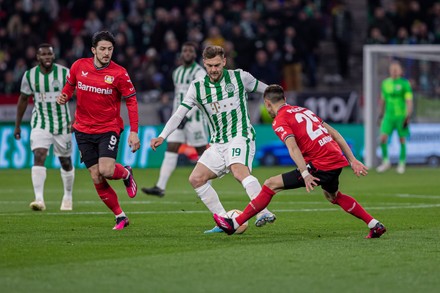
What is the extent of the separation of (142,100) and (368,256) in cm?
1791

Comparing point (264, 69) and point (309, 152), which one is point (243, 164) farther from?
point (264, 69)

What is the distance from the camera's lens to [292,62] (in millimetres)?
28141

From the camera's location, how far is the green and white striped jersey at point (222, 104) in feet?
37.1

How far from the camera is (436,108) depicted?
83.1ft

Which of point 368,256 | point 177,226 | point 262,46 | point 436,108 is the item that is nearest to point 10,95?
point 262,46

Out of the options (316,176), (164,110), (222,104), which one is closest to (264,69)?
(164,110)

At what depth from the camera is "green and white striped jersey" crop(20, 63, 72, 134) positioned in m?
14.6

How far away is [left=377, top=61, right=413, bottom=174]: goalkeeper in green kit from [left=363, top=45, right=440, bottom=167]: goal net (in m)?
1.25

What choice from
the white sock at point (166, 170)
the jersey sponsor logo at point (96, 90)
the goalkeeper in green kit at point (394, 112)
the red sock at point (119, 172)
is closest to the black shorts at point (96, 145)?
the red sock at point (119, 172)

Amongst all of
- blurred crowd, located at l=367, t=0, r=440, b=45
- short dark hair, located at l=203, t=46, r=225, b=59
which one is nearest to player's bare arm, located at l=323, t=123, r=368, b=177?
short dark hair, located at l=203, t=46, r=225, b=59

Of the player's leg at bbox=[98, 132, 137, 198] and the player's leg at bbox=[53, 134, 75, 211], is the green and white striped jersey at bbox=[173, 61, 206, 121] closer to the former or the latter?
the player's leg at bbox=[53, 134, 75, 211]

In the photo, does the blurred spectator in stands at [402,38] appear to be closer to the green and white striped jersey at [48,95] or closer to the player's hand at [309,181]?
the green and white striped jersey at [48,95]

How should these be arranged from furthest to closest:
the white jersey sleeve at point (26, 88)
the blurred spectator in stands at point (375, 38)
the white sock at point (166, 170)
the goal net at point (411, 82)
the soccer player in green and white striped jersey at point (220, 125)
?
the blurred spectator in stands at point (375, 38), the goal net at point (411, 82), the white sock at point (166, 170), the white jersey sleeve at point (26, 88), the soccer player in green and white striped jersey at point (220, 125)

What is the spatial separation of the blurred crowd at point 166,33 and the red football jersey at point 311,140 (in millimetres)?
16637
